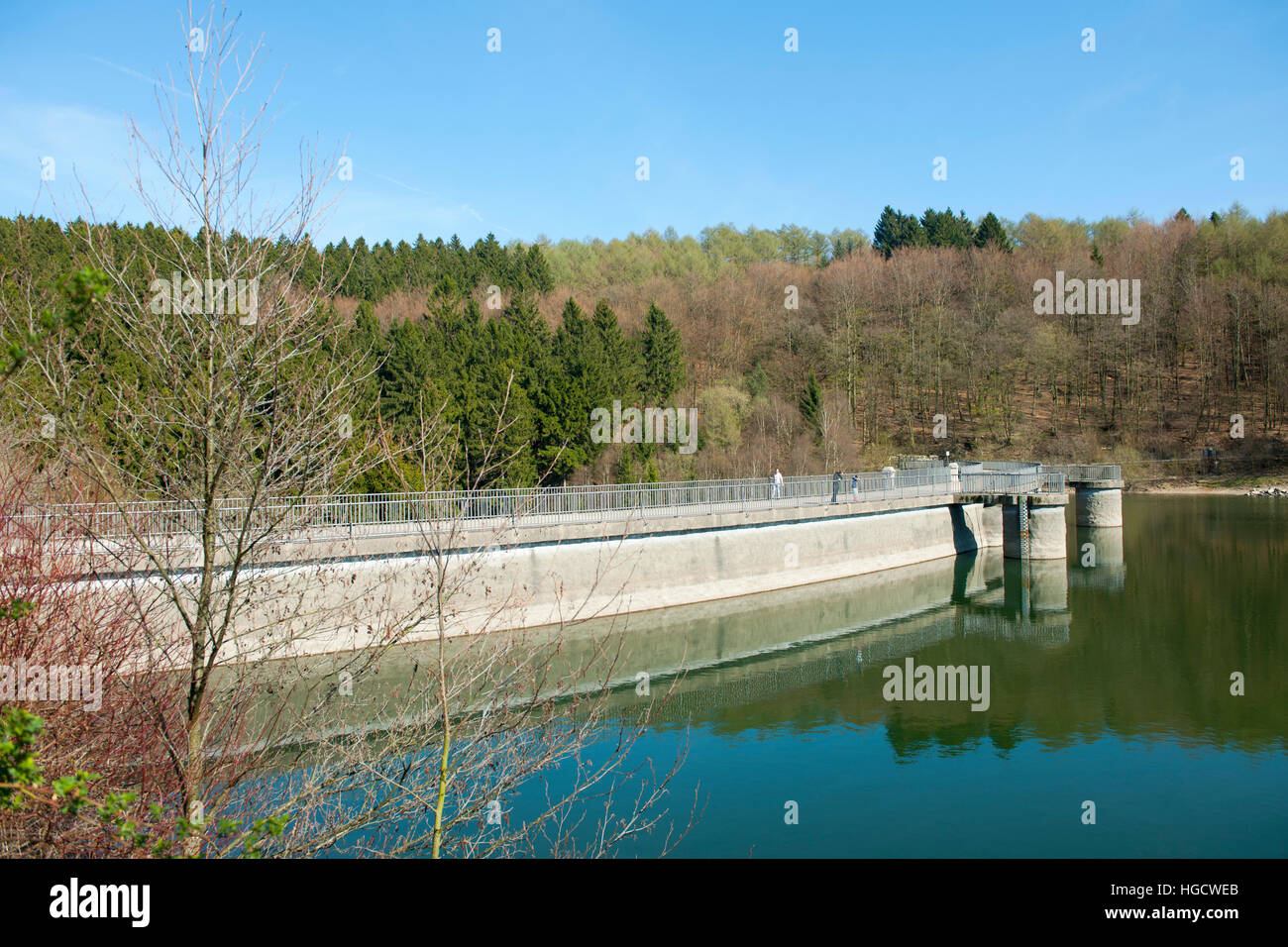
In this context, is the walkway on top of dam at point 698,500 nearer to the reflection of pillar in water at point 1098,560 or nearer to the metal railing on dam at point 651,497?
the metal railing on dam at point 651,497

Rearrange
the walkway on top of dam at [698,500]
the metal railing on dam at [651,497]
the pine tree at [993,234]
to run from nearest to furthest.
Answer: the metal railing on dam at [651,497] < the walkway on top of dam at [698,500] < the pine tree at [993,234]

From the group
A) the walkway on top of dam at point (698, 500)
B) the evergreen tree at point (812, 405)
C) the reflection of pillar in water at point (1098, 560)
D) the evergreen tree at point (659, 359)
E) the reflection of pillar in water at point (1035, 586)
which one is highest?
the evergreen tree at point (659, 359)

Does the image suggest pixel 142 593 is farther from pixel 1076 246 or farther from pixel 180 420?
pixel 1076 246

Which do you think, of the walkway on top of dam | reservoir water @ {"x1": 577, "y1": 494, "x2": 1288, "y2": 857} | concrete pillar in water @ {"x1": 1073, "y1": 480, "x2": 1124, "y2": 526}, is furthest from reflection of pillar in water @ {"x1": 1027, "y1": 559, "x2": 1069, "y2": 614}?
concrete pillar in water @ {"x1": 1073, "y1": 480, "x2": 1124, "y2": 526}

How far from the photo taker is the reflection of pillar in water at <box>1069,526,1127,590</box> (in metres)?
35.5

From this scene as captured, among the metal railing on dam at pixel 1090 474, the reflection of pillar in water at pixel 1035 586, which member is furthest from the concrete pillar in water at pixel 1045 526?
the metal railing on dam at pixel 1090 474

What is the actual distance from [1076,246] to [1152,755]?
77.6 meters

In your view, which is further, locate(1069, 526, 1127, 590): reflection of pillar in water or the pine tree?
the pine tree

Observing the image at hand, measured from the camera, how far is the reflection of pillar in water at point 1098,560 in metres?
35.5

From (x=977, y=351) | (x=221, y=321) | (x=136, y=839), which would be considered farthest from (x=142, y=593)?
(x=977, y=351)

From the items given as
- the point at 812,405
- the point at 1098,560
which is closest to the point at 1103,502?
the point at 1098,560

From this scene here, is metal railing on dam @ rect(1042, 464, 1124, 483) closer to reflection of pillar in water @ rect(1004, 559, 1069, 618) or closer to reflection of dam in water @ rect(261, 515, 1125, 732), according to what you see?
reflection of dam in water @ rect(261, 515, 1125, 732)

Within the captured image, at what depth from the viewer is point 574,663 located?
22.8m

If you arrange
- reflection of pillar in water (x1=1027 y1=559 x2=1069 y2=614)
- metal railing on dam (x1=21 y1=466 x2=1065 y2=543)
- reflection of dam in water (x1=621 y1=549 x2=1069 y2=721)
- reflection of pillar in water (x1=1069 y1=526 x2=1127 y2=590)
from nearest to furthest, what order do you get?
1. reflection of dam in water (x1=621 y1=549 x2=1069 y2=721)
2. metal railing on dam (x1=21 y1=466 x2=1065 y2=543)
3. reflection of pillar in water (x1=1027 y1=559 x2=1069 y2=614)
4. reflection of pillar in water (x1=1069 y1=526 x2=1127 y2=590)
